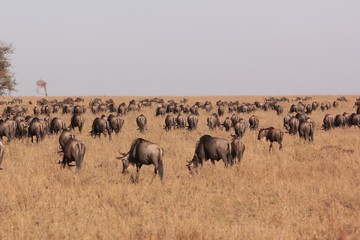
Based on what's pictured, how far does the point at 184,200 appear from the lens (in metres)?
8.35

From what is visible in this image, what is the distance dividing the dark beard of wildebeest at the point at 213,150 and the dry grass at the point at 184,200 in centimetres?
39

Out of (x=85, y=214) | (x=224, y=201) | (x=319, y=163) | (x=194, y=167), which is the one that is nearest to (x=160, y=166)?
(x=194, y=167)

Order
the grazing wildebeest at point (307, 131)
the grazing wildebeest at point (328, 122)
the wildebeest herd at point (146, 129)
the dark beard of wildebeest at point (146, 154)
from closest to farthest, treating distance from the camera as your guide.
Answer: the dark beard of wildebeest at point (146, 154) < the wildebeest herd at point (146, 129) < the grazing wildebeest at point (307, 131) < the grazing wildebeest at point (328, 122)

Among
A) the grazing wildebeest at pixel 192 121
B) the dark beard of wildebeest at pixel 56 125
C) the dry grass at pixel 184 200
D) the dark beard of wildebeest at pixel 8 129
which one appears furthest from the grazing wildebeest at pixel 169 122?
the dark beard of wildebeest at pixel 8 129

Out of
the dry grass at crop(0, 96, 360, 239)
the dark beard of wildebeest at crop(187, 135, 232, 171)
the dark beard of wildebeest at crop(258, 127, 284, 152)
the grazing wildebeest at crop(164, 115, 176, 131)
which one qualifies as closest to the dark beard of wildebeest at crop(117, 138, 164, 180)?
the dry grass at crop(0, 96, 360, 239)

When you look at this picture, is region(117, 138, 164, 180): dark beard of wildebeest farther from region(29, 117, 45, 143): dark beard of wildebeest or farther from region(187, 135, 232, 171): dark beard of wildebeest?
region(29, 117, 45, 143): dark beard of wildebeest

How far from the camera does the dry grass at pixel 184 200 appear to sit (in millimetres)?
6422

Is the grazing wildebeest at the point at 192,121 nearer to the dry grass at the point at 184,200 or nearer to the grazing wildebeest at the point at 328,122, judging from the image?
the grazing wildebeest at the point at 328,122

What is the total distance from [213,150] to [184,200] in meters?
2.71

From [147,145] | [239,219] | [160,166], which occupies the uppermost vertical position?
[147,145]

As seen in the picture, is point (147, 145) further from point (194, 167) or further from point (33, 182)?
point (33, 182)

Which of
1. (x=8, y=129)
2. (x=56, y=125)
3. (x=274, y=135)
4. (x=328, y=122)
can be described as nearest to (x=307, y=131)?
(x=274, y=135)

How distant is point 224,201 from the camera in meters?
8.27

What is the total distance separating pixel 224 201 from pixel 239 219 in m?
1.10
